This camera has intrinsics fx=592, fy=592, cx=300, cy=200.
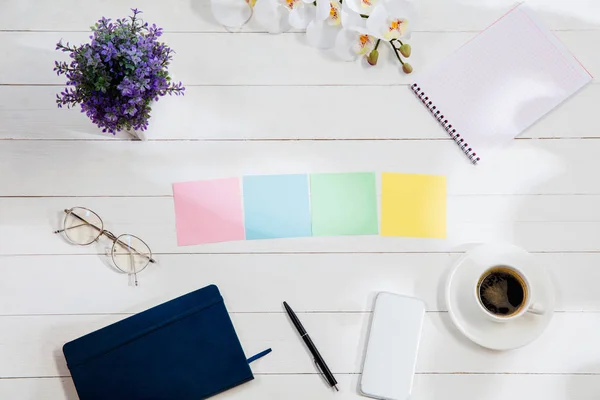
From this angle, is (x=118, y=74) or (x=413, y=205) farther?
(x=413, y=205)

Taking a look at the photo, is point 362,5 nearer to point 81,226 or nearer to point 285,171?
point 285,171

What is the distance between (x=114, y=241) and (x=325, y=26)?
22.0 inches

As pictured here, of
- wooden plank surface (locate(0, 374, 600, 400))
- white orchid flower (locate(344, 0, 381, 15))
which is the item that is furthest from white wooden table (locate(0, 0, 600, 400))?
white orchid flower (locate(344, 0, 381, 15))

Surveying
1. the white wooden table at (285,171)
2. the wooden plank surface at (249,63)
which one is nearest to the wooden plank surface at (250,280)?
the white wooden table at (285,171)

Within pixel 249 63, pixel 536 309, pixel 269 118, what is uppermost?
pixel 249 63

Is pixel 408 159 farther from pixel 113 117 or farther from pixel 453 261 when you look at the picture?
pixel 113 117

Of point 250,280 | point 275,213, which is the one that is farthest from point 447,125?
point 250,280

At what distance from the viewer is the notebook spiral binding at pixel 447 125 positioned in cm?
110

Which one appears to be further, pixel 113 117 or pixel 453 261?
pixel 453 261

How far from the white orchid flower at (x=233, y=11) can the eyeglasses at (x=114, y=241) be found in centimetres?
44

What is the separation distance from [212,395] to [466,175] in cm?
61

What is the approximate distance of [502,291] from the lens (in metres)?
1.02

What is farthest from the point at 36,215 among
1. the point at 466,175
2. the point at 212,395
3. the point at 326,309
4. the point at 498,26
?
the point at 498,26

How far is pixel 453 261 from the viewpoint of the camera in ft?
3.60
